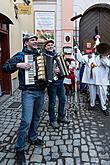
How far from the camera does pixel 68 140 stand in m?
4.43

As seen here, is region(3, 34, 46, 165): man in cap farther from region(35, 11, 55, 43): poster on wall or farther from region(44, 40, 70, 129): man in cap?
region(35, 11, 55, 43): poster on wall

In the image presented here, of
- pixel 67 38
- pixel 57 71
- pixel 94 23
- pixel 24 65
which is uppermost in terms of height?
pixel 94 23

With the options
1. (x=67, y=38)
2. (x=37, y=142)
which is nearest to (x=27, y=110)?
(x=37, y=142)

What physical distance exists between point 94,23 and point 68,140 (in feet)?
29.9

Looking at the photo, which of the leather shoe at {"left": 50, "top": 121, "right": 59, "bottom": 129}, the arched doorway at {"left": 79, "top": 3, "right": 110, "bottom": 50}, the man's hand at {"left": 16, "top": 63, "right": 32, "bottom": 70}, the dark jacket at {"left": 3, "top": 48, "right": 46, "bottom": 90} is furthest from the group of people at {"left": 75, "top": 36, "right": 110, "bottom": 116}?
the arched doorway at {"left": 79, "top": 3, "right": 110, "bottom": 50}

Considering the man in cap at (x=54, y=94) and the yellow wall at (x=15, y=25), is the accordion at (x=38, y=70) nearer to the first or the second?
the man in cap at (x=54, y=94)

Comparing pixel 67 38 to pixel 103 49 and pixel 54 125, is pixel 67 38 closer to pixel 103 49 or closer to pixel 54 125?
pixel 103 49

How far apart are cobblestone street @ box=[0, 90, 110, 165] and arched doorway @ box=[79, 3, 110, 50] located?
6830 millimetres

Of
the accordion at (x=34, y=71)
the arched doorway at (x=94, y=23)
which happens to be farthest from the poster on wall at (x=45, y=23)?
the accordion at (x=34, y=71)

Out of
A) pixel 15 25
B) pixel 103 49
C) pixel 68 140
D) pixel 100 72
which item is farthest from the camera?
pixel 15 25

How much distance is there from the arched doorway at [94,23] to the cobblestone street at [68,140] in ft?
22.4

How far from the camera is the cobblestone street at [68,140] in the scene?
12.3ft

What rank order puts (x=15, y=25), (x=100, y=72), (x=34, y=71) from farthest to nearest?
(x=15, y=25)
(x=100, y=72)
(x=34, y=71)

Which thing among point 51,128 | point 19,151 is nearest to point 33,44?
point 19,151
